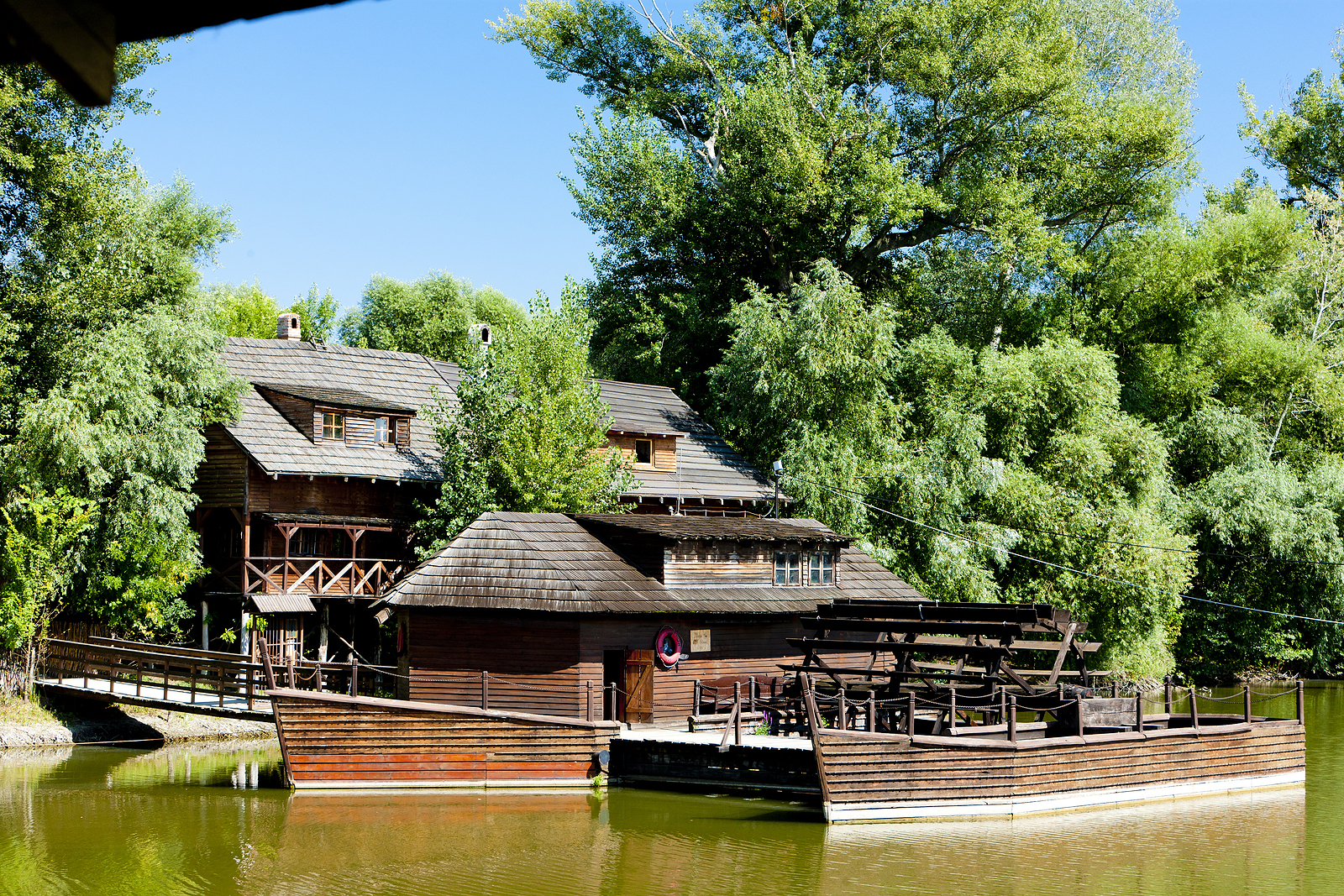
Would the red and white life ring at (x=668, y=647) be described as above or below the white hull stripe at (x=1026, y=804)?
above

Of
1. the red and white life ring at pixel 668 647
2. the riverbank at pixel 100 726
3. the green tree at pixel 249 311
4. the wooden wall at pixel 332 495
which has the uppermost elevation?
the green tree at pixel 249 311

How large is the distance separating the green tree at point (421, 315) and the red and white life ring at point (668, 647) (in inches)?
1486

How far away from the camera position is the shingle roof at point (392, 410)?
3231cm

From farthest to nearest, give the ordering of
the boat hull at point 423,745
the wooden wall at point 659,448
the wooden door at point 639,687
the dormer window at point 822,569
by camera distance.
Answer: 1. the wooden wall at point 659,448
2. the dormer window at point 822,569
3. the wooden door at point 639,687
4. the boat hull at point 423,745

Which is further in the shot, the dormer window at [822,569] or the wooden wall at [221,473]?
the wooden wall at [221,473]

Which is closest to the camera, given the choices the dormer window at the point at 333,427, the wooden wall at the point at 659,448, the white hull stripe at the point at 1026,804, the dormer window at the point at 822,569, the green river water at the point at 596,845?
the green river water at the point at 596,845

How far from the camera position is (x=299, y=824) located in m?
20.2

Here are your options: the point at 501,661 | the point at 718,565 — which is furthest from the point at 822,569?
the point at 501,661

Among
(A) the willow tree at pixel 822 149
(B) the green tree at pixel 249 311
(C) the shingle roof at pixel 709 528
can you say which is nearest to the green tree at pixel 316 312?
(B) the green tree at pixel 249 311

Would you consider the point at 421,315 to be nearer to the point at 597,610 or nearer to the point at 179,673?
the point at 179,673

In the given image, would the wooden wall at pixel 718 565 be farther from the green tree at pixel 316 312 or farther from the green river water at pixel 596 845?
the green tree at pixel 316 312

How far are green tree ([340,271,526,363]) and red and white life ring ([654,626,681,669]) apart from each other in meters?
37.7

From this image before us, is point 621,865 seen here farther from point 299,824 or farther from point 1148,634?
point 1148,634

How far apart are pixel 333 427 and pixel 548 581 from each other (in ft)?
35.9
